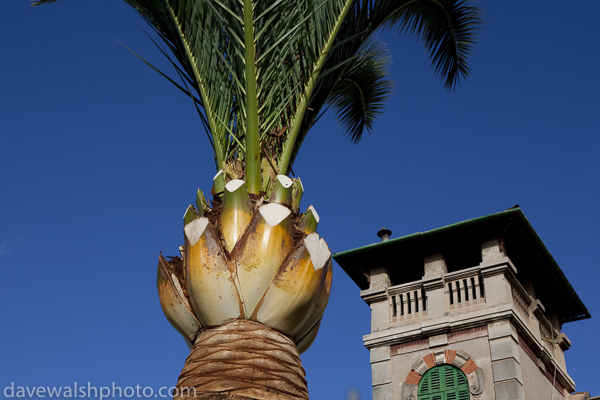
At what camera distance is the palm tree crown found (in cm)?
617

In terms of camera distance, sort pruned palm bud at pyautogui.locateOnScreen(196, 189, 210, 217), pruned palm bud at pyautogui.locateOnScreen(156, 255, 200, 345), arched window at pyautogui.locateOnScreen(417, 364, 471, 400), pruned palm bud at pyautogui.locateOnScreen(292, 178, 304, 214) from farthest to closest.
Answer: arched window at pyautogui.locateOnScreen(417, 364, 471, 400)
pruned palm bud at pyautogui.locateOnScreen(292, 178, 304, 214)
pruned palm bud at pyautogui.locateOnScreen(196, 189, 210, 217)
pruned palm bud at pyautogui.locateOnScreen(156, 255, 200, 345)

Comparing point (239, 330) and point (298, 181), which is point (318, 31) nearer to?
point (298, 181)

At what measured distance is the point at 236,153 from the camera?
20.7ft

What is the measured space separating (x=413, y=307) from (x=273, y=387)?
13530mm

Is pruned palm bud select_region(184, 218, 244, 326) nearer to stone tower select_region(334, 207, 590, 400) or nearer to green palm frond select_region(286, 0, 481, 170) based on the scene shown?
green palm frond select_region(286, 0, 481, 170)

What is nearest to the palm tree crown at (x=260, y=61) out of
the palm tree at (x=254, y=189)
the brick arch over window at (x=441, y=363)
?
the palm tree at (x=254, y=189)

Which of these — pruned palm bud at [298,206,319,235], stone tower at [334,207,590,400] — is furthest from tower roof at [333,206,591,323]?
pruned palm bud at [298,206,319,235]

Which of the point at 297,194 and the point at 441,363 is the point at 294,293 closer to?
the point at 297,194

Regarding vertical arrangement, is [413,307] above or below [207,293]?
above

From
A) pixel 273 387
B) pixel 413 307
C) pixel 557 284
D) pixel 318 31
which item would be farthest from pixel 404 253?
pixel 273 387

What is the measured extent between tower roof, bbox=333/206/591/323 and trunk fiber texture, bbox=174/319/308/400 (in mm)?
13189

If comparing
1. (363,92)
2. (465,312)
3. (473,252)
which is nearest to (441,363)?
(465,312)

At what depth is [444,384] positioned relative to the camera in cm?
1683

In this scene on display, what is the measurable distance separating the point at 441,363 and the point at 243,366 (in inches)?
507
